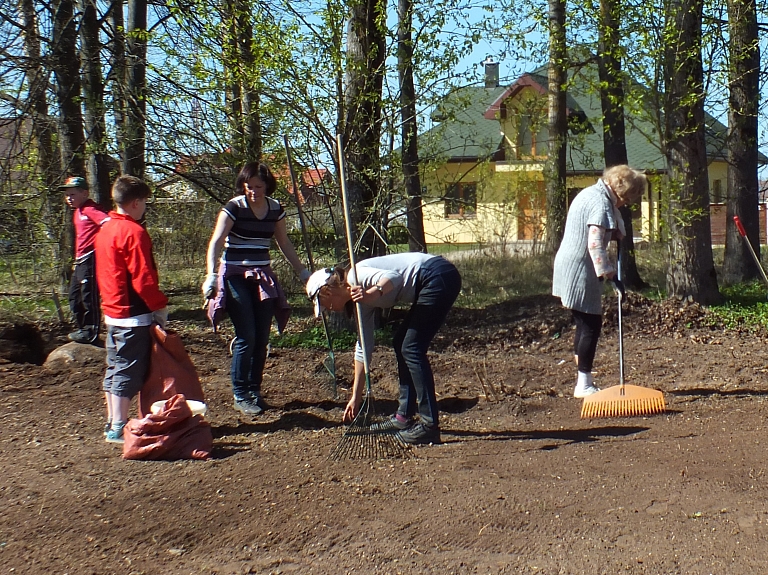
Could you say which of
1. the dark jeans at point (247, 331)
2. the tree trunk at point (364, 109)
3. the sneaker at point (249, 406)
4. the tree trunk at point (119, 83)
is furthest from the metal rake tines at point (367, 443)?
the tree trunk at point (119, 83)

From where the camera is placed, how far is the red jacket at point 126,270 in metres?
4.55

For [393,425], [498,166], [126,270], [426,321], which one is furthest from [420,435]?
[498,166]

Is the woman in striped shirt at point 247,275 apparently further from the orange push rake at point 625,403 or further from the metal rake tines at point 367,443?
the orange push rake at point 625,403

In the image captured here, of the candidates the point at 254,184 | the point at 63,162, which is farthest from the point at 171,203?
the point at 254,184

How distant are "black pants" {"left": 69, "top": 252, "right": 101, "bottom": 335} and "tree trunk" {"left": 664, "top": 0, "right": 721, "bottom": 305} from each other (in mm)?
5700

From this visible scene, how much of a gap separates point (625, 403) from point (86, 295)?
447 cm

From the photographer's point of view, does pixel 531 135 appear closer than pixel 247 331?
No

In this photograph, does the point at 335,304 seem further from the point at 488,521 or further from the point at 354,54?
the point at 354,54

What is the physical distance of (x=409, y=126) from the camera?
798cm

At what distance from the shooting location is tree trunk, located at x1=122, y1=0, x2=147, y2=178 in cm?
874

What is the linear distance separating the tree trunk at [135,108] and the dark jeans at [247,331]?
3.99 metres

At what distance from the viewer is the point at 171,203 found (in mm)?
10023

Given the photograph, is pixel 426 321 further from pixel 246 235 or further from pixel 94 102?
pixel 94 102

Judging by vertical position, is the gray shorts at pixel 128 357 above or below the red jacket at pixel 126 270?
below
